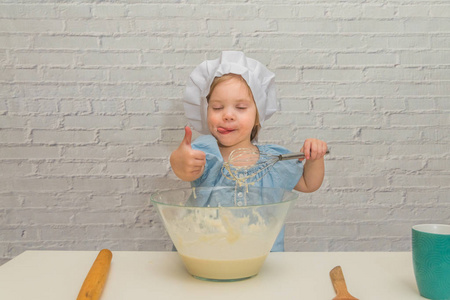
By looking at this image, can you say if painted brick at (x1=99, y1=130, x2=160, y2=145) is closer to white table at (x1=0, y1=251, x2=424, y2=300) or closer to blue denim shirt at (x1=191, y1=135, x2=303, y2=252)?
blue denim shirt at (x1=191, y1=135, x2=303, y2=252)

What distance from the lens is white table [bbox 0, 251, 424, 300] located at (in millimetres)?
749

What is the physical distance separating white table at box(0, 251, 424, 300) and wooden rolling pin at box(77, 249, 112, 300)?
0.02 metres

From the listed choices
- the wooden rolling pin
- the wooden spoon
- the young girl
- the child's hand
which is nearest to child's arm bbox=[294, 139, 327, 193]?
the young girl

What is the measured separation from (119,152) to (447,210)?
139 centimetres

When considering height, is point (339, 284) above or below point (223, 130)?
below

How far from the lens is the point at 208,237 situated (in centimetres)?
80

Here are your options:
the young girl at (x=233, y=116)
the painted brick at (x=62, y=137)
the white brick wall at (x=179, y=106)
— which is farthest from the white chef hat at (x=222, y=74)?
the painted brick at (x=62, y=137)

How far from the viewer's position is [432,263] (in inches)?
27.7

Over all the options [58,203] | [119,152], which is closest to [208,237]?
[119,152]

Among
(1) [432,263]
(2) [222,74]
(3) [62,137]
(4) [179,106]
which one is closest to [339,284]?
(1) [432,263]

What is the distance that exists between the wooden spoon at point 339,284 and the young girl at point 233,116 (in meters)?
0.53

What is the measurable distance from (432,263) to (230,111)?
2.58 feet

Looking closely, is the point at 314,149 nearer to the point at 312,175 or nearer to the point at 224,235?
the point at 312,175

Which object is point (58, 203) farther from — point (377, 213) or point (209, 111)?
point (377, 213)
